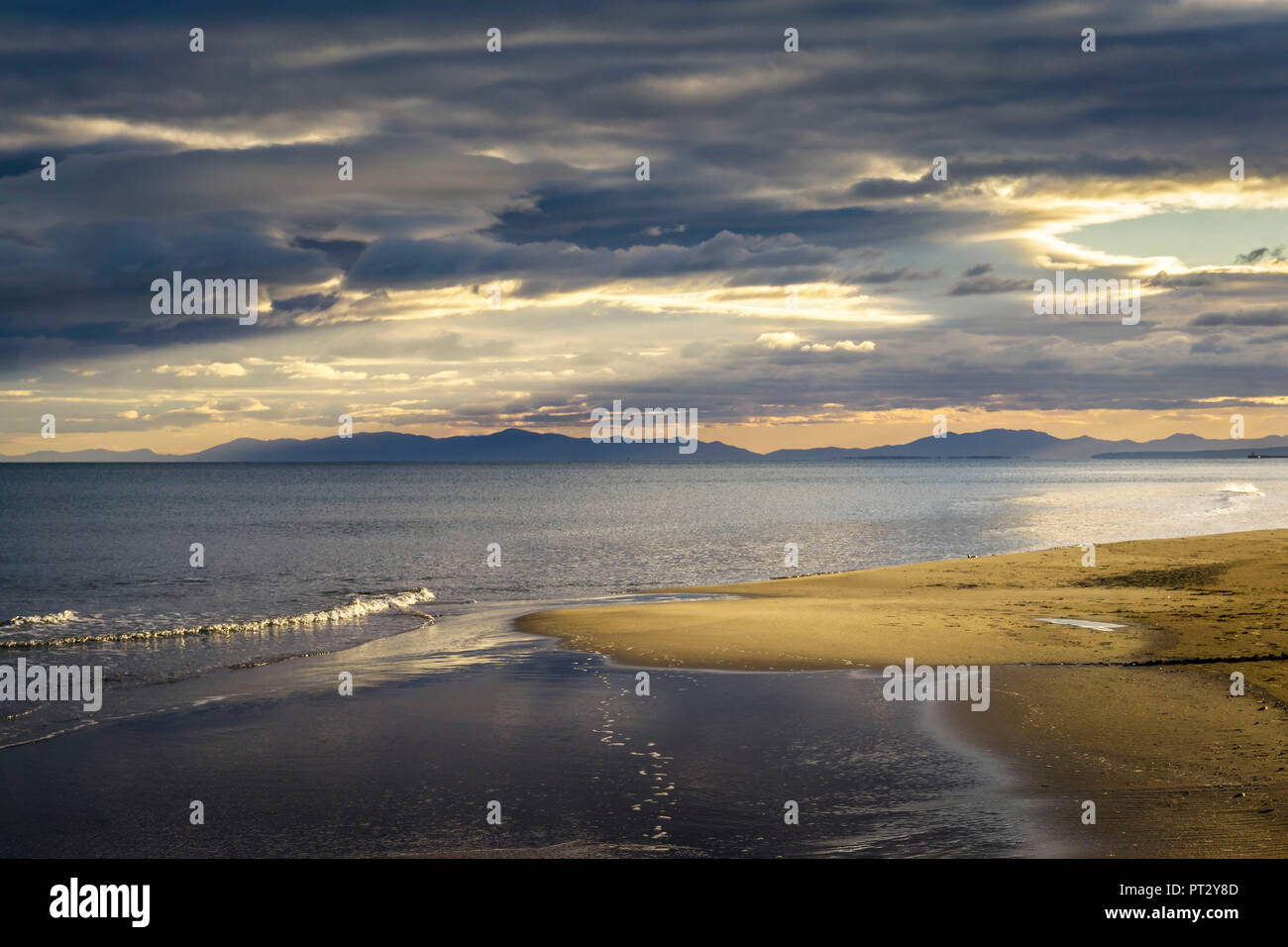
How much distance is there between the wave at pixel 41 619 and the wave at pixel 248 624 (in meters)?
0.06

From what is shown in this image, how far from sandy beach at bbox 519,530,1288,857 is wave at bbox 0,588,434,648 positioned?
224 inches

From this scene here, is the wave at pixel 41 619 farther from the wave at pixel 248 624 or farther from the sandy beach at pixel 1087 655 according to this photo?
the sandy beach at pixel 1087 655

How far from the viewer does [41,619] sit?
27.8m

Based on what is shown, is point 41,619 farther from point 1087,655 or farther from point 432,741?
point 1087,655

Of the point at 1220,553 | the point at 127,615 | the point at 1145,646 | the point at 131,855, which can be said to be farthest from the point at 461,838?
the point at 1220,553

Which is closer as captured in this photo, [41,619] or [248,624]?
[248,624]

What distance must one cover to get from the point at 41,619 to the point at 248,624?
6643mm

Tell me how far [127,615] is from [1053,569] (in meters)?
30.5

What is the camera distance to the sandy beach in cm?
1038

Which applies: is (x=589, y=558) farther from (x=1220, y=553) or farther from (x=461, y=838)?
(x=461, y=838)

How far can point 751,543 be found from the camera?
57531mm

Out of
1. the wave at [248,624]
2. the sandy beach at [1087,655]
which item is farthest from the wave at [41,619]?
the sandy beach at [1087,655]

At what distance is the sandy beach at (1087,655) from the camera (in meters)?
10.4

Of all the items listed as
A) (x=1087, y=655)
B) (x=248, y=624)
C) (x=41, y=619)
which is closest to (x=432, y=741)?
(x=1087, y=655)
